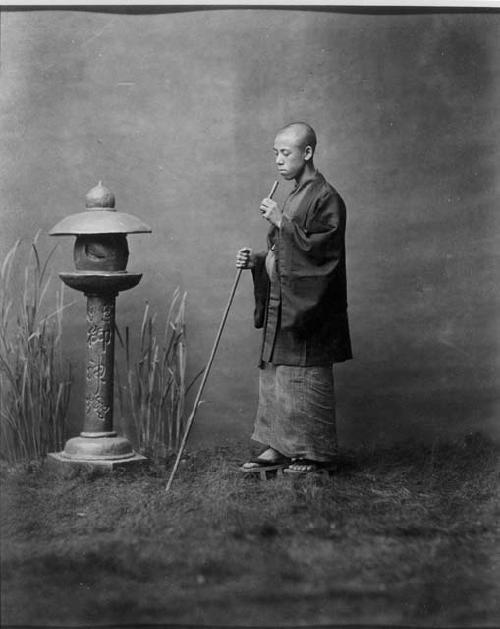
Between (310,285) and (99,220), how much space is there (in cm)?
100

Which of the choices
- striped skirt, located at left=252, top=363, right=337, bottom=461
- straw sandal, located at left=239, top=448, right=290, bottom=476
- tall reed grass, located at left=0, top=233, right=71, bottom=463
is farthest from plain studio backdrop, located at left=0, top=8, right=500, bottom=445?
striped skirt, located at left=252, top=363, right=337, bottom=461

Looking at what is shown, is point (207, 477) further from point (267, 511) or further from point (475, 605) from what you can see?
point (475, 605)

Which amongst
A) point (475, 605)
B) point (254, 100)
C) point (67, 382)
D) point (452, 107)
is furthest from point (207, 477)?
point (452, 107)

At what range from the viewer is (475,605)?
3.29 meters

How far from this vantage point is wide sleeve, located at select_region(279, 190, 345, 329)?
3.93m

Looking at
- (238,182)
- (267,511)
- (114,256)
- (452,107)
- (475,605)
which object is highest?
(452,107)

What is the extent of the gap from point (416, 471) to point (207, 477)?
1017mm

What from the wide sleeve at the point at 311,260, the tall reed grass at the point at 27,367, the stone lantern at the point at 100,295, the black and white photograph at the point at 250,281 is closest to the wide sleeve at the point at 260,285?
the black and white photograph at the point at 250,281

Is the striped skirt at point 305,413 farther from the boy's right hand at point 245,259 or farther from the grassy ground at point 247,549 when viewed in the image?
the boy's right hand at point 245,259

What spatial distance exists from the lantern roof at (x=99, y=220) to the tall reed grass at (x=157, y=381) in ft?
2.01

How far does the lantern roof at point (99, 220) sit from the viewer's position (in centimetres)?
406

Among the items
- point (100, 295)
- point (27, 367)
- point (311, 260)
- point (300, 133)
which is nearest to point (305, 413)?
point (311, 260)

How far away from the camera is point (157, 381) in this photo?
464cm

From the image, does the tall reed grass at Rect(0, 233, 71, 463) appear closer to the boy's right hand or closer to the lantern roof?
the lantern roof
